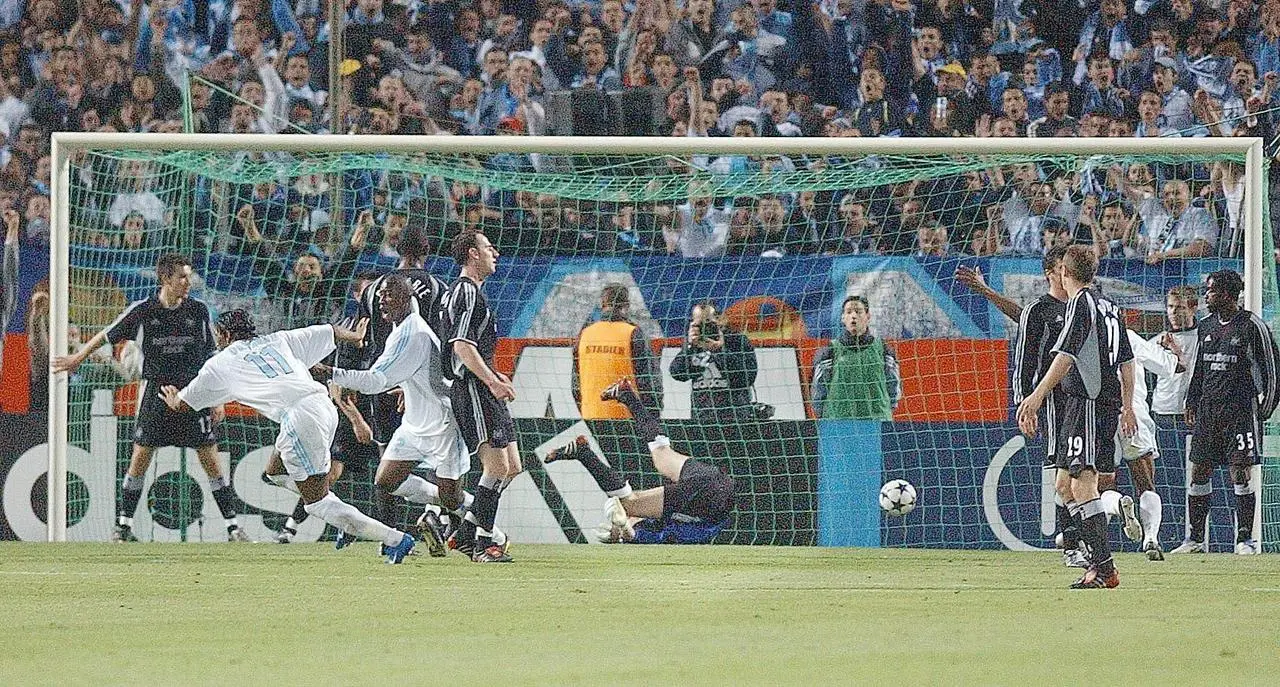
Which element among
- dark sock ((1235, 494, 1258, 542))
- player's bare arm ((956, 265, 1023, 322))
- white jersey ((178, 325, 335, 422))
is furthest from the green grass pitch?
player's bare arm ((956, 265, 1023, 322))

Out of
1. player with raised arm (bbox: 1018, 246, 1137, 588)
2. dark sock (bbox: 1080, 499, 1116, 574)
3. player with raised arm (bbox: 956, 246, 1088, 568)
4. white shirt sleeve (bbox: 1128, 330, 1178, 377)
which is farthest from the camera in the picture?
white shirt sleeve (bbox: 1128, 330, 1178, 377)

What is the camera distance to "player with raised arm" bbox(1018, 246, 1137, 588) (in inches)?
332

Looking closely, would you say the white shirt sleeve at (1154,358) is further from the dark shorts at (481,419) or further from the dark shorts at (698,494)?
the dark shorts at (481,419)

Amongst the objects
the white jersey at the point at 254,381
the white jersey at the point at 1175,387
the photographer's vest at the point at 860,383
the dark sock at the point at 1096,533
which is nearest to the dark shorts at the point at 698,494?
the photographer's vest at the point at 860,383

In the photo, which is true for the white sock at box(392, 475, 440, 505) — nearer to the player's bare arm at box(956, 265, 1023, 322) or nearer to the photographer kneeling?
the photographer kneeling

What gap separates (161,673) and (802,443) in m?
7.00

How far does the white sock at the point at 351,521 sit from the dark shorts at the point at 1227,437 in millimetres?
5256

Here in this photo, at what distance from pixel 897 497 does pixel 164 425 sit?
15.8 feet

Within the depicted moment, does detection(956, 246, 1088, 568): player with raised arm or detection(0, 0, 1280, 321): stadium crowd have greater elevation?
detection(0, 0, 1280, 321): stadium crowd

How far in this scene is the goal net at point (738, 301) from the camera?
1178cm

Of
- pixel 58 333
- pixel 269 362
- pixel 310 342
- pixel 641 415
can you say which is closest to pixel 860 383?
pixel 641 415

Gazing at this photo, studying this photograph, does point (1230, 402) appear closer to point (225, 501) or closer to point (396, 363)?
point (396, 363)

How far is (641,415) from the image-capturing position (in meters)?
11.7

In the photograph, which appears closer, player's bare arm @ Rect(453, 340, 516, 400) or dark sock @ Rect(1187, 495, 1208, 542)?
player's bare arm @ Rect(453, 340, 516, 400)
